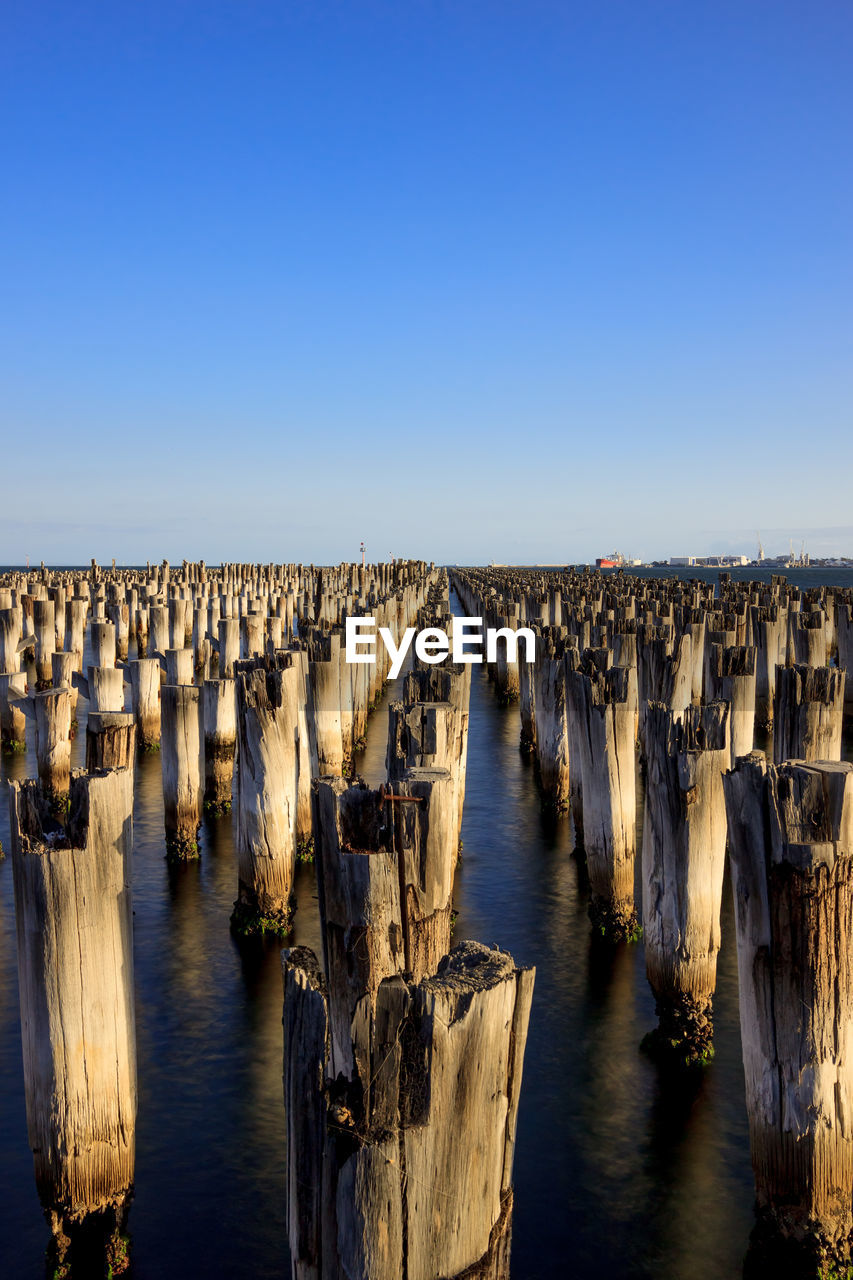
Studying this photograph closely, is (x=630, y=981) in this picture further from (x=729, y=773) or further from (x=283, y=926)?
(x=729, y=773)

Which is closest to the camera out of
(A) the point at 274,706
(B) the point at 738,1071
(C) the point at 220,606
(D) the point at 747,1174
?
(D) the point at 747,1174

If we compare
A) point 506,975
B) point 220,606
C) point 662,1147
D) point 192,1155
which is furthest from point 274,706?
point 220,606

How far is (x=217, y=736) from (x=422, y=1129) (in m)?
8.88

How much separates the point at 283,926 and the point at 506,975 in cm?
549

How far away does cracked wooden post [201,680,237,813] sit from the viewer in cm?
1109

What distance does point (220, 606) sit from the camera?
A: 30047 millimetres

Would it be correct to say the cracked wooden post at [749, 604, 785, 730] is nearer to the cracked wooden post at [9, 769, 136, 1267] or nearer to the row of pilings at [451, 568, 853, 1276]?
the row of pilings at [451, 568, 853, 1276]

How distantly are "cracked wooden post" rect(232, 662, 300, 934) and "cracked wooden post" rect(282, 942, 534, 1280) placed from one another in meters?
4.72

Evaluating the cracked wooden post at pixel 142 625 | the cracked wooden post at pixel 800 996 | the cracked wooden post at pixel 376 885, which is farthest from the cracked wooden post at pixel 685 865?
the cracked wooden post at pixel 142 625

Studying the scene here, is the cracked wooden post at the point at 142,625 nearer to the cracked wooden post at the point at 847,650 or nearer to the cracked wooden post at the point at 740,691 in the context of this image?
the cracked wooden post at the point at 847,650

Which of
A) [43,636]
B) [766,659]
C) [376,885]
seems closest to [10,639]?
[43,636]

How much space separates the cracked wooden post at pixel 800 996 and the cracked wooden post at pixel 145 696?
10785 mm

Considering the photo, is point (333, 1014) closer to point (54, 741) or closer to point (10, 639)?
point (54, 741)

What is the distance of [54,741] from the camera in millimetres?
10633
